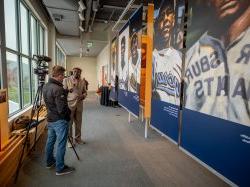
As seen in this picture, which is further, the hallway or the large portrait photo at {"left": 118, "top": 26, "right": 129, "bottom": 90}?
the large portrait photo at {"left": 118, "top": 26, "right": 129, "bottom": 90}

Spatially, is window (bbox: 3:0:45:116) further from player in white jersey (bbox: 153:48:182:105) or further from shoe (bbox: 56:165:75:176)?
player in white jersey (bbox: 153:48:182:105)

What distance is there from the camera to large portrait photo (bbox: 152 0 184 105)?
2495 mm

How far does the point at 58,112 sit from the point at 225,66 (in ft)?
6.68

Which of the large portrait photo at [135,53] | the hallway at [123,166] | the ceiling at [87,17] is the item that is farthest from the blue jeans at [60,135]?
the ceiling at [87,17]

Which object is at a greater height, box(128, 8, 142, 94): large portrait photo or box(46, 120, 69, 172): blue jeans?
box(128, 8, 142, 94): large portrait photo

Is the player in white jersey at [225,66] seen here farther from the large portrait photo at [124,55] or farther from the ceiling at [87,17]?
the ceiling at [87,17]

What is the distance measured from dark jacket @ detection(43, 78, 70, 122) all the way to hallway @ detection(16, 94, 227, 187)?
0.82 m

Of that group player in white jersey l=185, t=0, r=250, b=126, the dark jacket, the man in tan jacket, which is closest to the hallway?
the man in tan jacket

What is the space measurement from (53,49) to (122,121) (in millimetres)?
4658

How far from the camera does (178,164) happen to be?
3.06 m

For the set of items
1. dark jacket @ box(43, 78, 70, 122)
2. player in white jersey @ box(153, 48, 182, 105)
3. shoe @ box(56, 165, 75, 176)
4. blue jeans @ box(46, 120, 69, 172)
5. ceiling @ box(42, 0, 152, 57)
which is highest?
ceiling @ box(42, 0, 152, 57)

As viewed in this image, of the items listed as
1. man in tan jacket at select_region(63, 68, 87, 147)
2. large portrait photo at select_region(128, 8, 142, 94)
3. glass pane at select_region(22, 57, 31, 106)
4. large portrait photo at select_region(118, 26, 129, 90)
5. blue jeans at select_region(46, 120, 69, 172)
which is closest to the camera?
blue jeans at select_region(46, 120, 69, 172)

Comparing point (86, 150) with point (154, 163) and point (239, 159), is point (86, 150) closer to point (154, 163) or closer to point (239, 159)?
point (154, 163)

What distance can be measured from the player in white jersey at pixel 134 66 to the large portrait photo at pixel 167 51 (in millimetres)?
863
